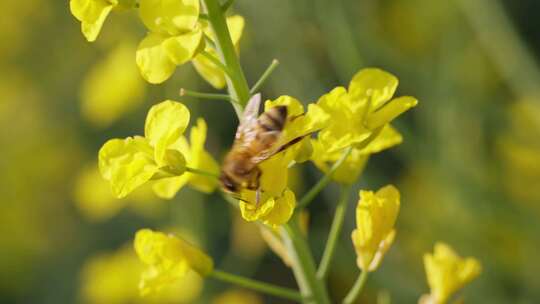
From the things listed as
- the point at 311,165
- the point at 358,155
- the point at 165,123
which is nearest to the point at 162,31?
the point at 165,123

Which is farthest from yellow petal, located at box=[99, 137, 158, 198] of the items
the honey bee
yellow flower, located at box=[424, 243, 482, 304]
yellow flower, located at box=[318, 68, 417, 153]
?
yellow flower, located at box=[424, 243, 482, 304]

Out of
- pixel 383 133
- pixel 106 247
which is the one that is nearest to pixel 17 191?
pixel 106 247

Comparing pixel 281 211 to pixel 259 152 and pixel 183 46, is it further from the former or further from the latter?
pixel 183 46

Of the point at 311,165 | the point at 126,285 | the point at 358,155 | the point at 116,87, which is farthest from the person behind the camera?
the point at 311,165

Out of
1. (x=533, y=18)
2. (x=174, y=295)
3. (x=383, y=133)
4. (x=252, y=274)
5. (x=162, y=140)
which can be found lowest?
(x=252, y=274)

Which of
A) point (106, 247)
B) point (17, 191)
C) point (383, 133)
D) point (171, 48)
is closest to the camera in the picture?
point (171, 48)

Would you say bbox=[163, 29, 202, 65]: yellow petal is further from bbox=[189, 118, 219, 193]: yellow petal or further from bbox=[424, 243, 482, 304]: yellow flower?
bbox=[424, 243, 482, 304]: yellow flower

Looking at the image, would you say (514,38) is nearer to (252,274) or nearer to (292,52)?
(292,52)
